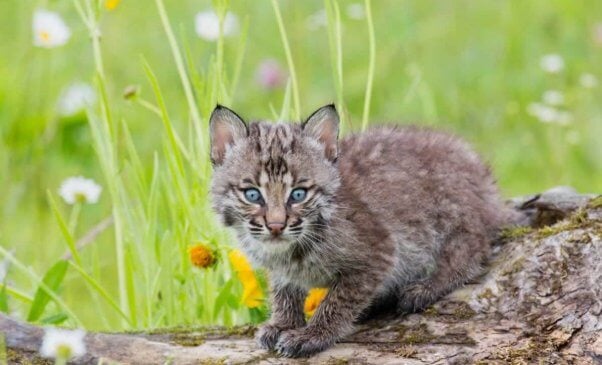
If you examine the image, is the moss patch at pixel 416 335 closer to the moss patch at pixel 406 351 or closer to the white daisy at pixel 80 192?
the moss patch at pixel 406 351

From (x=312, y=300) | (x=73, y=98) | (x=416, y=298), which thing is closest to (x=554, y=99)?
(x=73, y=98)

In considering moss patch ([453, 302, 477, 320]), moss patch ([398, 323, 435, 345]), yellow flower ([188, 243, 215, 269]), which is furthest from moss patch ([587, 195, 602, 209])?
yellow flower ([188, 243, 215, 269])

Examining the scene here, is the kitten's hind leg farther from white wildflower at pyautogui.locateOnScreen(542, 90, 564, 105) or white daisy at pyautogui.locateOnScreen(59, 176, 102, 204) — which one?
white wildflower at pyautogui.locateOnScreen(542, 90, 564, 105)

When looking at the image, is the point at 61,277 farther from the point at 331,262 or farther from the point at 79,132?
the point at 79,132

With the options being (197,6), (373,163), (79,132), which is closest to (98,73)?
(373,163)

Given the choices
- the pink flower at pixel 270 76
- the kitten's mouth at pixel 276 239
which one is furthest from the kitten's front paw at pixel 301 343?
the pink flower at pixel 270 76
